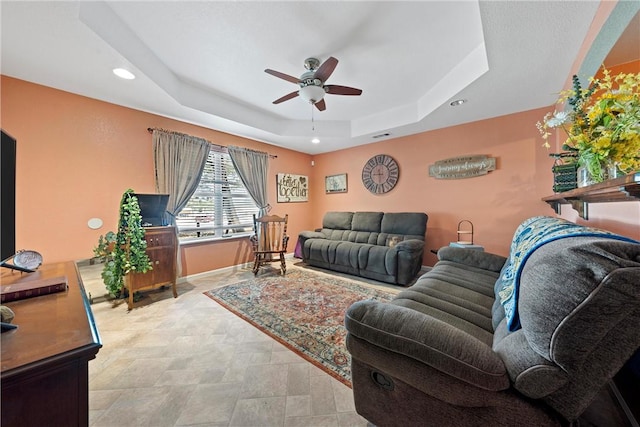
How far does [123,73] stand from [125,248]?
1.80 meters

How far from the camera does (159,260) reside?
2.84 meters

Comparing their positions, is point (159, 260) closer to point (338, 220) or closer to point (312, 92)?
point (312, 92)

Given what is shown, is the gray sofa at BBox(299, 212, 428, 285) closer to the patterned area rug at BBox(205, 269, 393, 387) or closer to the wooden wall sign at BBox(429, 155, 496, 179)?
the patterned area rug at BBox(205, 269, 393, 387)

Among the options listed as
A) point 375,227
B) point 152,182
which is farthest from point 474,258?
point 152,182

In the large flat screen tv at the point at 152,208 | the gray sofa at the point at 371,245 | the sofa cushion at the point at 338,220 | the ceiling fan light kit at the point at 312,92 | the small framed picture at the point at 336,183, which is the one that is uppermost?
the ceiling fan light kit at the point at 312,92

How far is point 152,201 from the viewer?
2.90 metres

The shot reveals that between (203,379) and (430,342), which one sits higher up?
(430,342)

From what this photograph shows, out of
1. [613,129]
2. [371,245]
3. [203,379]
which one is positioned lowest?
[203,379]

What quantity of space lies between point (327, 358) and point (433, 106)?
10.6ft

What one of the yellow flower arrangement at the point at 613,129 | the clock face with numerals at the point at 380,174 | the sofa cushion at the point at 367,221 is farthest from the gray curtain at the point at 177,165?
the yellow flower arrangement at the point at 613,129

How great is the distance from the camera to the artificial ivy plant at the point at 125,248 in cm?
253

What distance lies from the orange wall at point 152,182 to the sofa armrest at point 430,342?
1189 mm

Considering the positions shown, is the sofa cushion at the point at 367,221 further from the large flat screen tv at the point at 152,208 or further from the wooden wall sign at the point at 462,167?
the large flat screen tv at the point at 152,208

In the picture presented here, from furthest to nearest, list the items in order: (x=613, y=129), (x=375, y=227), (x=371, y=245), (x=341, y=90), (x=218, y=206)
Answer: (x=375, y=227) → (x=218, y=206) → (x=371, y=245) → (x=341, y=90) → (x=613, y=129)
